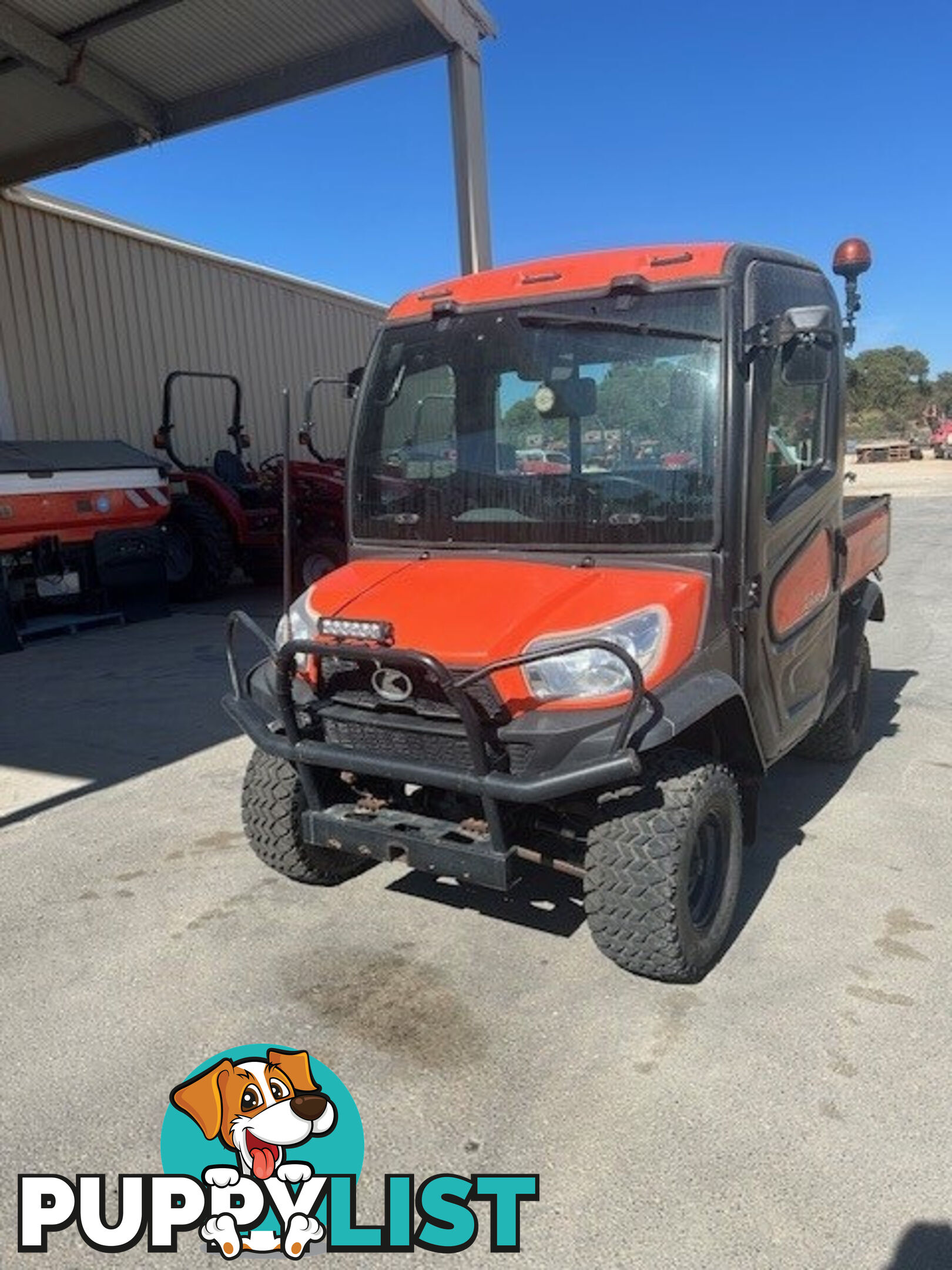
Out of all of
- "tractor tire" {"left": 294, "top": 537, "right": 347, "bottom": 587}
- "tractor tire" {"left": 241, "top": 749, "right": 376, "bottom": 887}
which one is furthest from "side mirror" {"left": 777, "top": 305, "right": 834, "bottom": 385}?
"tractor tire" {"left": 294, "top": 537, "right": 347, "bottom": 587}

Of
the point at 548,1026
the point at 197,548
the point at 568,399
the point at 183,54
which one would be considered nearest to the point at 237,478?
the point at 197,548

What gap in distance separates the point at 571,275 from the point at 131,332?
32.8ft

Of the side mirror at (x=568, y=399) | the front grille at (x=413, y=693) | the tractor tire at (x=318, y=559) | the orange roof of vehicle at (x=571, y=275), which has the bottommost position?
the tractor tire at (x=318, y=559)

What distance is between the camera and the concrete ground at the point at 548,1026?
2066 millimetres

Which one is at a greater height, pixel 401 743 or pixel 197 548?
pixel 401 743

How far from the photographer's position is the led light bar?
9.29ft

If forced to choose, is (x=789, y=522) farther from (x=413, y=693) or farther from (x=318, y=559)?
(x=318, y=559)

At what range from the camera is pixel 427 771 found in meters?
2.69

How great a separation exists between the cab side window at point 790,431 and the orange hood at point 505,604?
0.56 m

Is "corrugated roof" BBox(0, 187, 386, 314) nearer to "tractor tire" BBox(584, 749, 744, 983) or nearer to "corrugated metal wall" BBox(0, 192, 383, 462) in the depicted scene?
"corrugated metal wall" BBox(0, 192, 383, 462)

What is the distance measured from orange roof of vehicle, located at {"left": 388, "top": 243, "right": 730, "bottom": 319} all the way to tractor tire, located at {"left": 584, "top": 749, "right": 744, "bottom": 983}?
154cm

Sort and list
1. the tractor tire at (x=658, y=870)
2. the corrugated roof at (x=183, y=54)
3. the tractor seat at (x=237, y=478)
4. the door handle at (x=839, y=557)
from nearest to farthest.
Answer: the tractor tire at (x=658, y=870) → the door handle at (x=839, y=557) → the corrugated roof at (x=183, y=54) → the tractor seat at (x=237, y=478)

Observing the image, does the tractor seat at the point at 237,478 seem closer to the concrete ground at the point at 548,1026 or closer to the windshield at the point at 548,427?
the concrete ground at the point at 548,1026

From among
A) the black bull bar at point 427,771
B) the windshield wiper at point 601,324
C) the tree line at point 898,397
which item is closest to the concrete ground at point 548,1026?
the black bull bar at point 427,771
